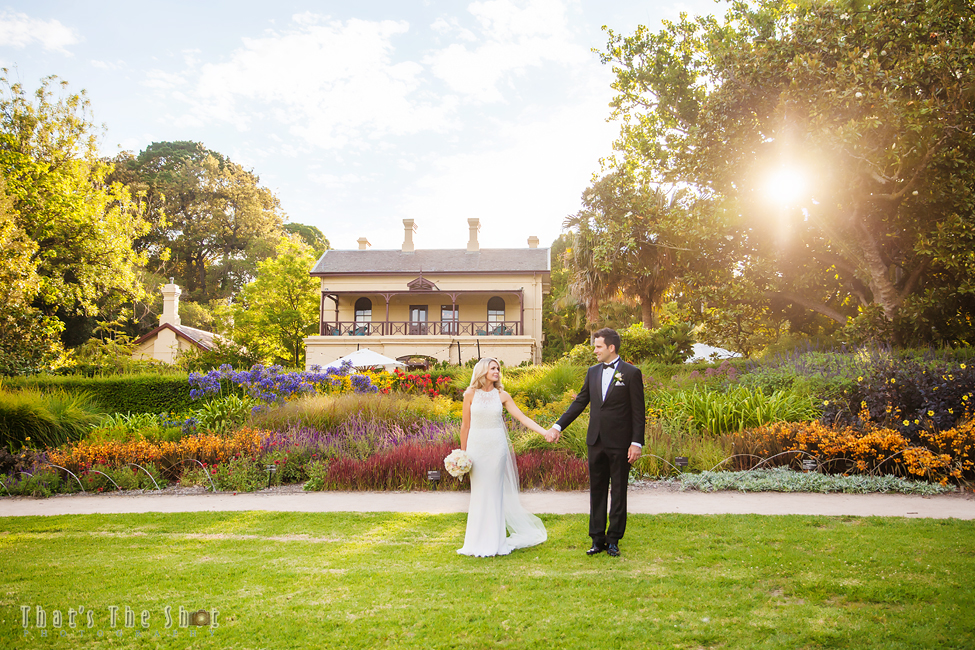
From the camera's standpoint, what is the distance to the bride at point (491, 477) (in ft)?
14.1

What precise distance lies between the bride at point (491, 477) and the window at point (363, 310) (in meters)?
25.9

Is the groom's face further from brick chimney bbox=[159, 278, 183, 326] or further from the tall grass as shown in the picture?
brick chimney bbox=[159, 278, 183, 326]

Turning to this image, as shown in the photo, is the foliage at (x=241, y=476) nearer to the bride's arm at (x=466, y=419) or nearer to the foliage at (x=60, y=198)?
the bride's arm at (x=466, y=419)

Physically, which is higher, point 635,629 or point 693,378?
point 693,378

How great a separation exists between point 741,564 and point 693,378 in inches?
327

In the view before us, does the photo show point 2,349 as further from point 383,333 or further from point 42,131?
point 383,333

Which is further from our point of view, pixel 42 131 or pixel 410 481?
pixel 42 131

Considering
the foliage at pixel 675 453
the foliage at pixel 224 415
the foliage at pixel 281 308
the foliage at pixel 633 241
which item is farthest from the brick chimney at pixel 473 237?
the foliage at pixel 675 453

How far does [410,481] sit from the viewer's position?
716 centimetres

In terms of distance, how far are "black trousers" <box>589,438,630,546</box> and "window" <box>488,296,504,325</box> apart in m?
24.5

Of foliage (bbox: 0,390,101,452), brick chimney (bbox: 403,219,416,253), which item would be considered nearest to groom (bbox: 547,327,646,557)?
foliage (bbox: 0,390,101,452)

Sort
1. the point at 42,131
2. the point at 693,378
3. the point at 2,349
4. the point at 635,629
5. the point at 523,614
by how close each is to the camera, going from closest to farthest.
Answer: the point at 635,629 < the point at 523,614 < the point at 693,378 < the point at 2,349 < the point at 42,131

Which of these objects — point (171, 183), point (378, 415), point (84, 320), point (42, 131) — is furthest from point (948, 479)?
point (171, 183)

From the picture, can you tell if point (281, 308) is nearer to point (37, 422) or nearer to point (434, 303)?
point (434, 303)
